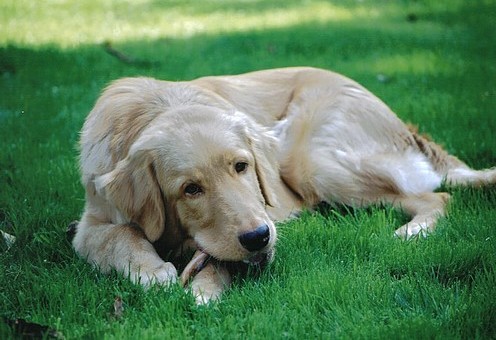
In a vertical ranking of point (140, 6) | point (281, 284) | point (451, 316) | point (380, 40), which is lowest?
point (140, 6)

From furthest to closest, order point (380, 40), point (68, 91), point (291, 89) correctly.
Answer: point (380, 40) < point (68, 91) < point (291, 89)

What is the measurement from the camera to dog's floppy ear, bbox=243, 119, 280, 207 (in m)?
4.16

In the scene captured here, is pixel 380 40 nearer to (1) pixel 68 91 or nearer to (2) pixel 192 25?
(2) pixel 192 25

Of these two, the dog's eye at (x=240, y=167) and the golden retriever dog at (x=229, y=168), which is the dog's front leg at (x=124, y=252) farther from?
the dog's eye at (x=240, y=167)

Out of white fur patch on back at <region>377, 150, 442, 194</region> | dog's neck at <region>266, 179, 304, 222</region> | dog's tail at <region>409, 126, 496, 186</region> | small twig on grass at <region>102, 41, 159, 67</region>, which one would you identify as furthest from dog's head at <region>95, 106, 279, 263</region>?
small twig on grass at <region>102, 41, 159, 67</region>

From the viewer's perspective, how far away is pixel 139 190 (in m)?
3.91

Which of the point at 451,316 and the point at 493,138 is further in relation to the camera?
the point at 493,138

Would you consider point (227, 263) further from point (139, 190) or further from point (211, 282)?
point (139, 190)

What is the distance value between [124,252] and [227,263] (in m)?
0.54

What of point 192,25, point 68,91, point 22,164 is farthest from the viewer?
point 192,25

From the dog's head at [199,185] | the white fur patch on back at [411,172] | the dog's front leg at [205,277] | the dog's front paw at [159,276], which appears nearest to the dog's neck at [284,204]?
the dog's head at [199,185]

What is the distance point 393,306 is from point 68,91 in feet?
18.4

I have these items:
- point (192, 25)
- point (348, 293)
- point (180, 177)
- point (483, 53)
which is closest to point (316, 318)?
point (348, 293)

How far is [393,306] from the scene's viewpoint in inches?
133
